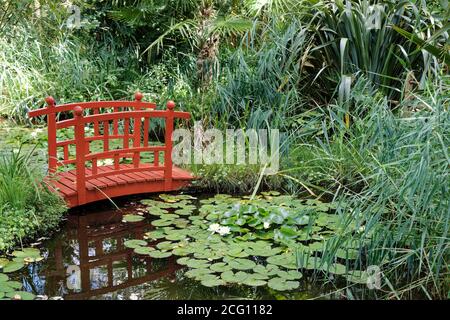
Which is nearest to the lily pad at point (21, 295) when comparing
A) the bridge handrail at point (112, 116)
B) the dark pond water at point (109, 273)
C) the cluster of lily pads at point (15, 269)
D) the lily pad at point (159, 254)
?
the cluster of lily pads at point (15, 269)

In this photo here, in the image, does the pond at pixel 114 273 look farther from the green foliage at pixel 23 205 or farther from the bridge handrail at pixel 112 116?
the bridge handrail at pixel 112 116

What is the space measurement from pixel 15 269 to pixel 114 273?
0.66 m

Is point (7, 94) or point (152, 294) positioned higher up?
point (7, 94)

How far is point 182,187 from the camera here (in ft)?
19.7

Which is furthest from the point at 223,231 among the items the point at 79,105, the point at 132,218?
the point at 79,105

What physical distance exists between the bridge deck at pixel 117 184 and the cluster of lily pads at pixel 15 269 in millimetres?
778

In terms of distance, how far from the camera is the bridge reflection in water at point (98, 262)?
404cm

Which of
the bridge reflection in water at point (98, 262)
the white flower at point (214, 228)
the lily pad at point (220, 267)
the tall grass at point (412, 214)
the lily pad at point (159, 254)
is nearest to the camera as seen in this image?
the tall grass at point (412, 214)

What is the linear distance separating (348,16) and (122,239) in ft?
11.5

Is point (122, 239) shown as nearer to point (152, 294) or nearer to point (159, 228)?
point (159, 228)

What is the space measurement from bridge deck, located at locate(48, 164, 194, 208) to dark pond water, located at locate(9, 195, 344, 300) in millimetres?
337

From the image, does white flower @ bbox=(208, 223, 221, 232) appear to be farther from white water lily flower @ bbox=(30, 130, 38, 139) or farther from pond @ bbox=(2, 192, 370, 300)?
white water lily flower @ bbox=(30, 130, 38, 139)

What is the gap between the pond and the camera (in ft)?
12.9
